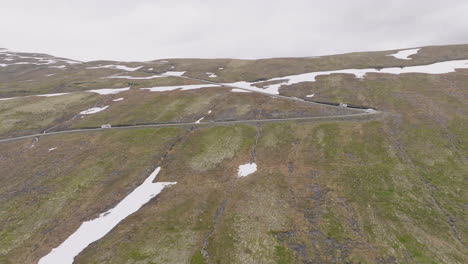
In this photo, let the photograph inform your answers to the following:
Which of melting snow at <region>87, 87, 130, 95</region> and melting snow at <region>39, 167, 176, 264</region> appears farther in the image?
melting snow at <region>87, 87, 130, 95</region>

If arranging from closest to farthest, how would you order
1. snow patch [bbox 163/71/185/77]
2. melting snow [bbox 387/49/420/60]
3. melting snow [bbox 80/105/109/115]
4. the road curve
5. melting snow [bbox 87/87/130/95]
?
the road curve < melting snow [bbox 80/105/109/115] < melting snow [bbox 87/87/130/95] < melting snow [bbox 387/49/420/60] < snow patch [bbox 163/71/185/77]

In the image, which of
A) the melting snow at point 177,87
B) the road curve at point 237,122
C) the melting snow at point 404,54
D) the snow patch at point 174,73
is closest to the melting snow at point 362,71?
the melting snow at point 177,87

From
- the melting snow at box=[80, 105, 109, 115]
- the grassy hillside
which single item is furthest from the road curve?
the melting snow at box=[80, 105, 109, 115]

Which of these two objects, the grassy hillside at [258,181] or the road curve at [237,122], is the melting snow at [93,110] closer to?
the grassy hillside at [258,181]

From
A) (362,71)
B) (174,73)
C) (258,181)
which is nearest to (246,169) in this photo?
(258,181)

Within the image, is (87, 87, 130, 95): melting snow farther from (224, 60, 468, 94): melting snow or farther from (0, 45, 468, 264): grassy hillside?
(224, 60, 468, 94): melting snow

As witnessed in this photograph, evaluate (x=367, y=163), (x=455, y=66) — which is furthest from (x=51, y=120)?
(x=455, y=66)

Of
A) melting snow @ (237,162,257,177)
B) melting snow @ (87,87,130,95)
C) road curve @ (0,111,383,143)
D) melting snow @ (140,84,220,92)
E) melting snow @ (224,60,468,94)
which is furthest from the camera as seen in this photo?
melting snow @ (87,87,130,95)

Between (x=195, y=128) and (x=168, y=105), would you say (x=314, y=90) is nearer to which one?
(x=195, y=128)
